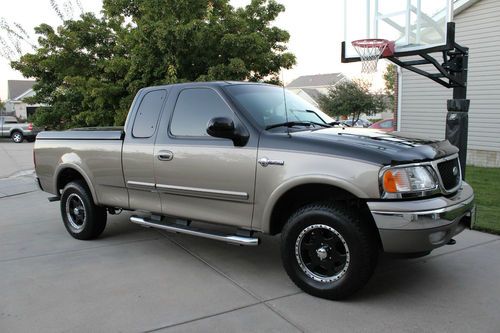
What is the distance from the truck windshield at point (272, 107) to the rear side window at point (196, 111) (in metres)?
0.19

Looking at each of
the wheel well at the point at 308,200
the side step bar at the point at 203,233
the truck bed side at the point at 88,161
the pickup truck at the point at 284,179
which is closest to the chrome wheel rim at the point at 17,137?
the truck bed side at the point at 88,161

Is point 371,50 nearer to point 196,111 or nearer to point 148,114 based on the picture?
point 196,111

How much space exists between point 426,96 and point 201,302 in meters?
12.6

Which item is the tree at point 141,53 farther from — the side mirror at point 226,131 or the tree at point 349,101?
the tree at point 349,101

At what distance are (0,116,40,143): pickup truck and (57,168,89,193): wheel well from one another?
1000 inches

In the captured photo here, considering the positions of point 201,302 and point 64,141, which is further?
point 64,141

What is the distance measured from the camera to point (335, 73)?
8556 centimetres

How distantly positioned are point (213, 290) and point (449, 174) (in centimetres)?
245

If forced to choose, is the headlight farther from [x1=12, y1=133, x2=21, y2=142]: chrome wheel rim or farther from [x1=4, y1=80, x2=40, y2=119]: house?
[x1=4, y1=80, x2=40, y2=119]: house

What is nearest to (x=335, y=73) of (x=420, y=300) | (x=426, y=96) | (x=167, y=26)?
(x=426, y=96)

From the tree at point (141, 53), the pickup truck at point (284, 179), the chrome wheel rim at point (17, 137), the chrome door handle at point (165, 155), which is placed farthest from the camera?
the chrome wheel rim at point (17, 137)

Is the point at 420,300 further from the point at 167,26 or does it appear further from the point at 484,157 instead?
the point at 484,157

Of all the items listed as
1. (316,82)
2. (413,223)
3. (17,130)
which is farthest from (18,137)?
(316,82)

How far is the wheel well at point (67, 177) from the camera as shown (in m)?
6.37
